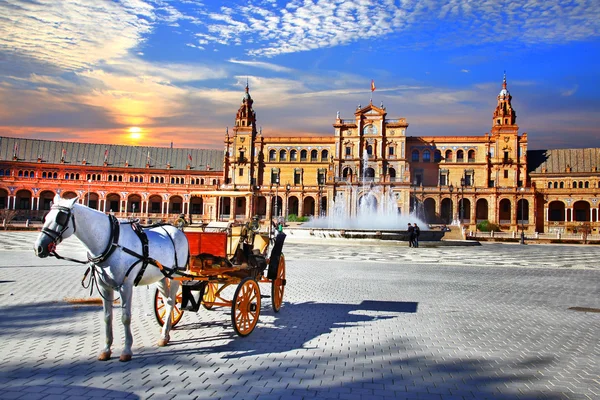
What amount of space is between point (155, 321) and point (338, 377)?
4.16m

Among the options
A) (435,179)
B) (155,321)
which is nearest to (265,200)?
(435,179)

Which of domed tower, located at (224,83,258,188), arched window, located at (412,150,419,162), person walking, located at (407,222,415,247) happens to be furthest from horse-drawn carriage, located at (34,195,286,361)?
arched window, located at (412,150,419,162)

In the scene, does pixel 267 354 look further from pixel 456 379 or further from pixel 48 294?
pixel 48 294

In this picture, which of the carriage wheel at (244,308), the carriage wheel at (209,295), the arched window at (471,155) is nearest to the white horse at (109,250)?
the carriage wheel at (244,308)

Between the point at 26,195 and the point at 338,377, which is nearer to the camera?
the point at 338,377

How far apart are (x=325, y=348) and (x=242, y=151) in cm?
7476

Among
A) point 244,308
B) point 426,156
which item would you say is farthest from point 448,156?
point 244,308

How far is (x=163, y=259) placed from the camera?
7332 millimetres

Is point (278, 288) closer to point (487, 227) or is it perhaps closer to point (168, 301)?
point (168, 301)

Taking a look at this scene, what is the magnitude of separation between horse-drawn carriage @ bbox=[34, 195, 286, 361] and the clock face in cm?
6619

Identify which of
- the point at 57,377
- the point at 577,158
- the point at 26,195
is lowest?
the point at 57,377

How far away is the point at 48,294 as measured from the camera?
11016 millimetres

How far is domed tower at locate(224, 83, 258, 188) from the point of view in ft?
262

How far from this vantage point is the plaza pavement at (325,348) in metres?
5.57
